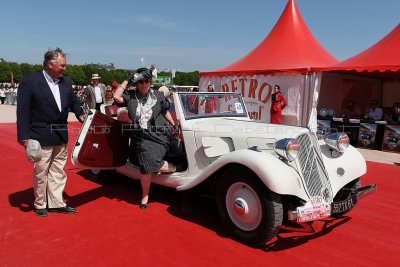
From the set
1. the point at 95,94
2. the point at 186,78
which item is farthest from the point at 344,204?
the point at 186,78

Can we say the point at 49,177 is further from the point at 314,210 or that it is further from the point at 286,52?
the point at 286,52

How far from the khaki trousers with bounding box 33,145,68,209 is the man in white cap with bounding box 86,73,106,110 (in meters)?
6.25

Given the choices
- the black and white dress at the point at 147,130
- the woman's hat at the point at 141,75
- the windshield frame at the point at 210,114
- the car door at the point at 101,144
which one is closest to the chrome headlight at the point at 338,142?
the windshield frame at the point at 210,114

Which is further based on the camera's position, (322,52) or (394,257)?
(322,52)

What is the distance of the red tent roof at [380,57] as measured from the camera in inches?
342

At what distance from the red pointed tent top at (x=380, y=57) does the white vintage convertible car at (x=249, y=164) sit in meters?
5.99

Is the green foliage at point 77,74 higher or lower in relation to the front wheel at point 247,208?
higher

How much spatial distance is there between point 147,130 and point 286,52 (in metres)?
9.75

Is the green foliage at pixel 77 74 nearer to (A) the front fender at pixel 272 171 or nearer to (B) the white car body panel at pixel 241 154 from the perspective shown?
(B) the white car body panel at pixel 241 154

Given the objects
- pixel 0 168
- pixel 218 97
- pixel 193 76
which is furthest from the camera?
pixel 193 76

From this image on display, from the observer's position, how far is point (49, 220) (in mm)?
3561

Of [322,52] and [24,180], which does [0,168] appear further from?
[322,52]

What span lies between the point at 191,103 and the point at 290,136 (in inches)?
51.8

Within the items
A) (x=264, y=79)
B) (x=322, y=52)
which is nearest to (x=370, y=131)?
(x=264, y=79)
